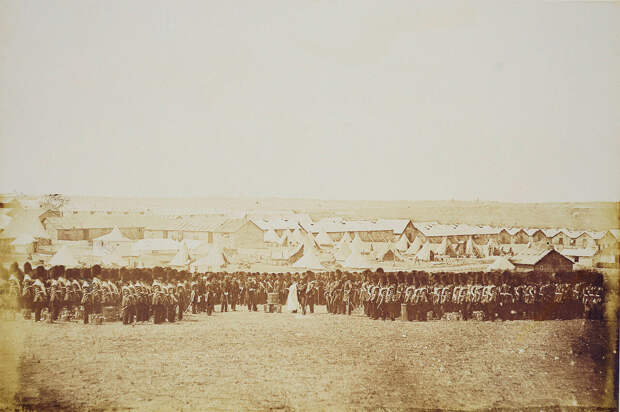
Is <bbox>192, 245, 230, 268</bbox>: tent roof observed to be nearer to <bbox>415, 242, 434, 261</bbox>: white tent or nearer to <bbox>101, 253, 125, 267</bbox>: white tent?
<bbox>101, 253, 125, 267</bbox>: white tent

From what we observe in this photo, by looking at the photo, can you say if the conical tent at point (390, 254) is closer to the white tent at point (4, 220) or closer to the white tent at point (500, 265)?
the white tent at point (500, 265)

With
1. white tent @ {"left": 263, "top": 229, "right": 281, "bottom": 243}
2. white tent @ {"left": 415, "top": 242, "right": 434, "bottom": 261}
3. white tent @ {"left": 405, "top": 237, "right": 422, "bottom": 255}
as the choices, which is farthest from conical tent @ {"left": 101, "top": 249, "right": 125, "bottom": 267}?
white tent @ {"left": 415, "top": 242, "right": 434, "bottom": 261}

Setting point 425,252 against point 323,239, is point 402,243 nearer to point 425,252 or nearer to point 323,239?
point 425,252

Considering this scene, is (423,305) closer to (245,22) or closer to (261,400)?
(261,400)

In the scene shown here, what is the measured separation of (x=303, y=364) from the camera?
19.1 feet

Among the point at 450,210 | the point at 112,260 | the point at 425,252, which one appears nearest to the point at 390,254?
the point at 425,252

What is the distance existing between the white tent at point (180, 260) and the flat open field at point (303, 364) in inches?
23.4

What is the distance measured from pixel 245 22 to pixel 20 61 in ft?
7.71

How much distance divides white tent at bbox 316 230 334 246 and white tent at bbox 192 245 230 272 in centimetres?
104

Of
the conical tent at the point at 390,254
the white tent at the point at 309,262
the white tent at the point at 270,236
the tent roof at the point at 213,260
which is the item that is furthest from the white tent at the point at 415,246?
the tent roof at the point at 213,260

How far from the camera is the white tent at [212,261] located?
6.08 metres

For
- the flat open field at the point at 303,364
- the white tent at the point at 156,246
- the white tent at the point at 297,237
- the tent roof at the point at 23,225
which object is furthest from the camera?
the white tent at the point at 297,237

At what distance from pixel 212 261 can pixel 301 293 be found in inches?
40.4

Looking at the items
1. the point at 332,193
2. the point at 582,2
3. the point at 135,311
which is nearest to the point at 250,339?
the point at 135,311
